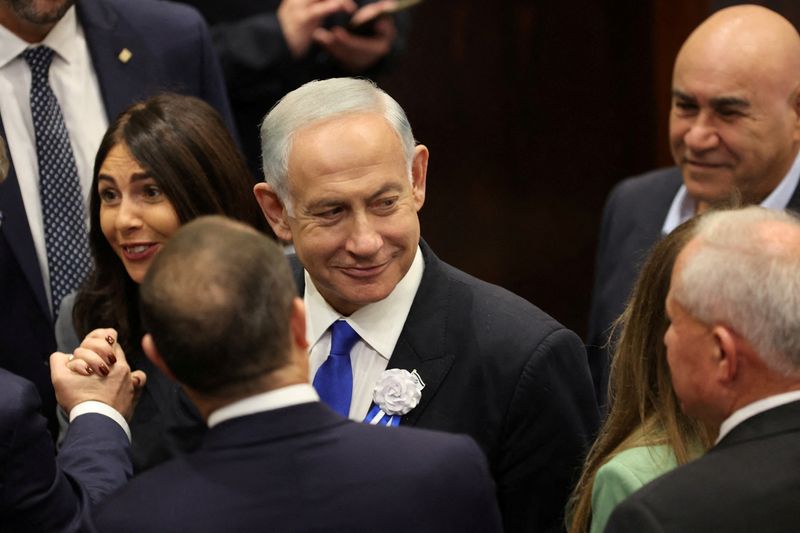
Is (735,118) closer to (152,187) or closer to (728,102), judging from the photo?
(728,102)

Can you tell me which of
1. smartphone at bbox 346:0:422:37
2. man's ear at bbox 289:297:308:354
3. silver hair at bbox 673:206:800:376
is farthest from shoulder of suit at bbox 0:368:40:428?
smartphone at bbox 346:0:422:37

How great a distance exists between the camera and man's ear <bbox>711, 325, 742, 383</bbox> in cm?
233

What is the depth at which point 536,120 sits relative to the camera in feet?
20.1

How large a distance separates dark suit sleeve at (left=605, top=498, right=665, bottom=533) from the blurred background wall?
371cm

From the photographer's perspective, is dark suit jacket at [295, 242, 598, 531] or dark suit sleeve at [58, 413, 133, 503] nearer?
dark suit sleeve at [58, 413, 133, 503]

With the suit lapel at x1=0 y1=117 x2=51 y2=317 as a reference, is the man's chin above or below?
above

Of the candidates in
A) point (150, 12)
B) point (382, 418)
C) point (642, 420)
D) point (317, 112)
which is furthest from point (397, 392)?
point (150, 12)

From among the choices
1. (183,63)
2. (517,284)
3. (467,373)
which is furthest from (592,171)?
(467,373)

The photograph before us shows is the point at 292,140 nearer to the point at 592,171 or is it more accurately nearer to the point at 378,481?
the point at 378,481

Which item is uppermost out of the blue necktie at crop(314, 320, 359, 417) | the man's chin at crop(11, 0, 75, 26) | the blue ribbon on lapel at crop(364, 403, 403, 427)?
the man's chin at crop(11, 0, 75, 26)

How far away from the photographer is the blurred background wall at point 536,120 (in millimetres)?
5910

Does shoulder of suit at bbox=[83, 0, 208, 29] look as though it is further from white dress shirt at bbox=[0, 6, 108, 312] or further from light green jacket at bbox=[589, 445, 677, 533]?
light green jacket at bbox=[589, 445, 677, 533]

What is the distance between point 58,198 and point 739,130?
1898mm

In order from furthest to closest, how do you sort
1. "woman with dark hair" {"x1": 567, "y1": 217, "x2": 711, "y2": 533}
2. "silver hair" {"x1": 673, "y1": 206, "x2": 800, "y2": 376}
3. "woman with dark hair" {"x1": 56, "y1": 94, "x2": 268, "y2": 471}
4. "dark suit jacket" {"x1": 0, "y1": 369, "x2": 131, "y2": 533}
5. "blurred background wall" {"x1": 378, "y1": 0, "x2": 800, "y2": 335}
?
"blurred background wall" {"x1": 378, "y1": 0, "x2": 800, "y2": 335} < "woman with dark hair" {"x1": 56, "y1": 94, "x2": 268, "y2": 471} < "woman with dark hair" {"x1": 567, "y1": 217, "x2": 711, "y2": 533} < "dark suit jacket" {"x1": 0, "y1": 369, "x2": 131, "y2": 533} < "silver hair" {"x1": 673, "y1": 206, "x2": 800, "y2": 376}
